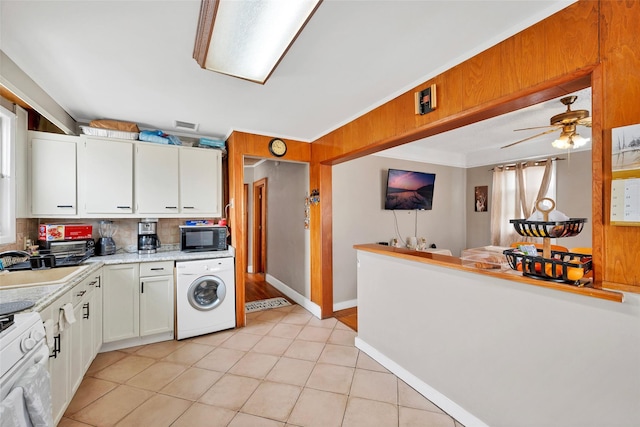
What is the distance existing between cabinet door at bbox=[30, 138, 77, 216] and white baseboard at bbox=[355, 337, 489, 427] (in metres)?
3.31

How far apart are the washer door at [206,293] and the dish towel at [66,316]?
1.10 m

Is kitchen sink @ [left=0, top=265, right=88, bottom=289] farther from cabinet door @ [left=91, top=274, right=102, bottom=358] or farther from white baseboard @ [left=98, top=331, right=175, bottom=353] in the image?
white baseboard @ [left=98, top=331, right=175, bottom=353]

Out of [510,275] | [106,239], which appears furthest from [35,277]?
[510,275]

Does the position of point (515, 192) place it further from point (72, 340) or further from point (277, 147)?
point (72, 340)

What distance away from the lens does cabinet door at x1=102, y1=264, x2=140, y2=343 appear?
2.44 metres

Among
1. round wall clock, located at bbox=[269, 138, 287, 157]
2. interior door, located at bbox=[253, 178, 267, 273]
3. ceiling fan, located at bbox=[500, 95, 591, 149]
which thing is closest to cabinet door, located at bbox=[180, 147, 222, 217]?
round wall clock, located at bbox=[269, 138, 287, 157]

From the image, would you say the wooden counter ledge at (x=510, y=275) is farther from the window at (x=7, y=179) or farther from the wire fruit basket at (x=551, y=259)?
the window at (x=7, y=179)

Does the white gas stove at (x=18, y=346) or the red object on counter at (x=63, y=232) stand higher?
the red object on counter at (x=63, y=232)

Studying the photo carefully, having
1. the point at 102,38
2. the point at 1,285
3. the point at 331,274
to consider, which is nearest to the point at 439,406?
the point at 331,274

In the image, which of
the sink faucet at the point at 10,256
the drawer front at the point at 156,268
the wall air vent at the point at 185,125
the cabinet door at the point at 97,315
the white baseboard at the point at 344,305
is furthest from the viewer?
the white baseboard at the point at 344,305

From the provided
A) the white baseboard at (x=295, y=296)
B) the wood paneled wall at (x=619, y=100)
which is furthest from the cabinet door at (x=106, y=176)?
the wood paneled wall at (x=619, y=100)

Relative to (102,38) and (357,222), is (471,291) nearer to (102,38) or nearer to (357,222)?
(357,222)

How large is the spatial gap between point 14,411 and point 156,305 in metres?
1.93

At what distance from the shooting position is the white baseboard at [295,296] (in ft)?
11.3
